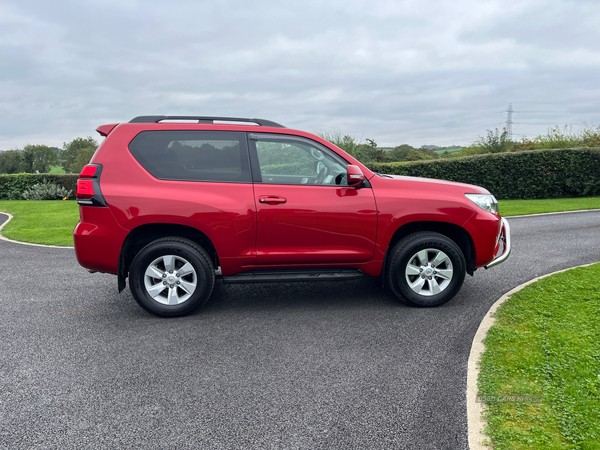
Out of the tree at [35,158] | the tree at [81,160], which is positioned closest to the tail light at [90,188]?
the tree at [81,160]

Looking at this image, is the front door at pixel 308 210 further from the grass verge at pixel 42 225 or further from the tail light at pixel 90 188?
the grass verge at pixel 42 225

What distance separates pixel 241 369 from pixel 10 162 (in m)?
78.9

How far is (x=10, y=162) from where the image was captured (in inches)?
2699

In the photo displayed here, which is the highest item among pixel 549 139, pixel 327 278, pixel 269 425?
pixel 549 139

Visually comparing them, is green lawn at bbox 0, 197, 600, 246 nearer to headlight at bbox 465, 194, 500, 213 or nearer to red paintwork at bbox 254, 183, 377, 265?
red paintwork at bbox 254, 183, 377, 265

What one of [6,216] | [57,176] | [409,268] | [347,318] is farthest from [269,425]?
[57,176]

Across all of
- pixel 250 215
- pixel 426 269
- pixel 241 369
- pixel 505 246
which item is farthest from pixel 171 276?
pixel 505 246

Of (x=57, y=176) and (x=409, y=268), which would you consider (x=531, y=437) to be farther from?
(x=57, y=176)

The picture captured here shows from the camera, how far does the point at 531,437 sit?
2.66 meters

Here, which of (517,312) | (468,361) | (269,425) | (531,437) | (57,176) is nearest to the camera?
(531,437)

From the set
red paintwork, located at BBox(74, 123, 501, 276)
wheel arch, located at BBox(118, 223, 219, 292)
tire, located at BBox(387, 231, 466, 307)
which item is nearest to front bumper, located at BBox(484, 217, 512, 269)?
red paintwork, located at BBox(74, 123, 501, 276)

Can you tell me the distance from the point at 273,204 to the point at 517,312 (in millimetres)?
2831

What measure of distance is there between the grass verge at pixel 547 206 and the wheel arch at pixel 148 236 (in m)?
11.2

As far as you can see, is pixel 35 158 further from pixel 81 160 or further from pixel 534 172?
pixel 534 172
